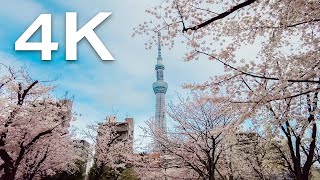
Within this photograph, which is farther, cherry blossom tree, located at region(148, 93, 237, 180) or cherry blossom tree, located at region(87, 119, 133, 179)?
cherry blossom tree, located at region(87, 119, 133, 179)

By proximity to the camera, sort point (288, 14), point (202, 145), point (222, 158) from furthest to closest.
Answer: point (222, 158) → point (202, 145) → point (288, 14)

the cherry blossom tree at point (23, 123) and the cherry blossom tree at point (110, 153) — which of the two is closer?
the cherry blossom tree at point (23, 123)

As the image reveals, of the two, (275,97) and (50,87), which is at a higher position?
(50,87)

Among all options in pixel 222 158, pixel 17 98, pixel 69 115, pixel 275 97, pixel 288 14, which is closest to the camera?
pixel 288 14

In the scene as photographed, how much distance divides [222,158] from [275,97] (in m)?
13.3

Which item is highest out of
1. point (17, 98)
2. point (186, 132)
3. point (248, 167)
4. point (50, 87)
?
point (50, 87)

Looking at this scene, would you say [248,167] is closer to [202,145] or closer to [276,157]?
[276,157]

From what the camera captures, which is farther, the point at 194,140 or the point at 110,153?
the point at 110,153

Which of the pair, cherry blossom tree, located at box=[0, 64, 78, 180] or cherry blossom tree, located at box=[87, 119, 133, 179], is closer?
cherry blossom tree, located at box=[0, 64, 78, 180]

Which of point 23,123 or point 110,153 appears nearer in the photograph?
point 23,123

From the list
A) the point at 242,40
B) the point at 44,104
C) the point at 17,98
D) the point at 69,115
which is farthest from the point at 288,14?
the point at 69,115

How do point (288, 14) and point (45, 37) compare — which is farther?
point (45, 37)

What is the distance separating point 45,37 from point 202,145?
355 inches

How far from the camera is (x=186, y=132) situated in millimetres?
16234
